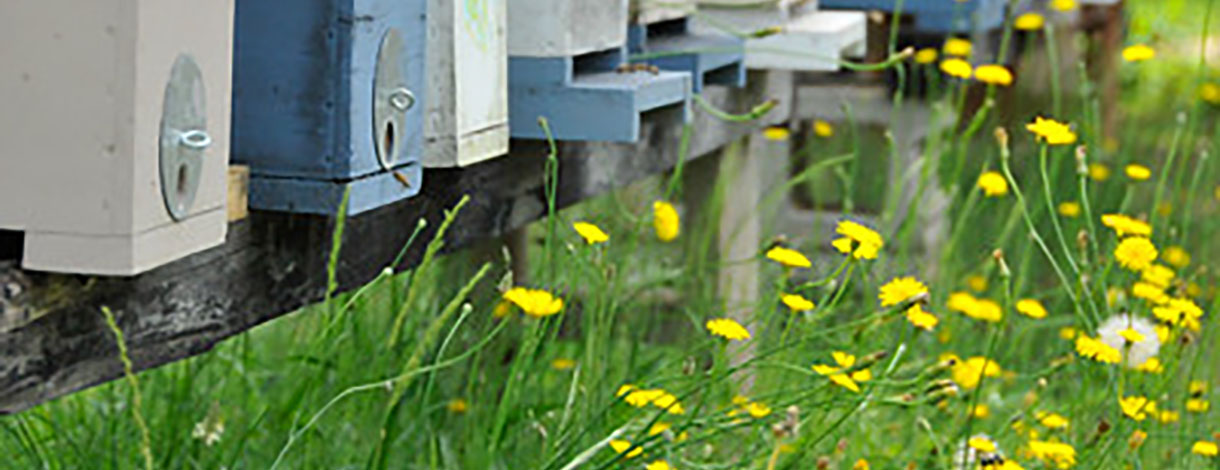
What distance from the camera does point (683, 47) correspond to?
321 cm

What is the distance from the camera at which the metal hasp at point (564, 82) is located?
2.59 meters

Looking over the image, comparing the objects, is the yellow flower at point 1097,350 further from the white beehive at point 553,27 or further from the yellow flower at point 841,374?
the white beehive at point 553,27

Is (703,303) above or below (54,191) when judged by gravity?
below

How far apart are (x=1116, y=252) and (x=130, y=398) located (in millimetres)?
1255

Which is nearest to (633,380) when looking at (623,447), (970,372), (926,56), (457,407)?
(457,407)

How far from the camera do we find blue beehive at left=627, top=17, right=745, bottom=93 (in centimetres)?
313

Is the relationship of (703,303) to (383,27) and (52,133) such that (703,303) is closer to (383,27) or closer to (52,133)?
(383,27)

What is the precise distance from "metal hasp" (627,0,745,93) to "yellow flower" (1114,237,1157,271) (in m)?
0.77

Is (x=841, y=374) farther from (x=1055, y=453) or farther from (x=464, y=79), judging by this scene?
(x=464, y=79)

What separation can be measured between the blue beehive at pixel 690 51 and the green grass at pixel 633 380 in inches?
8.0

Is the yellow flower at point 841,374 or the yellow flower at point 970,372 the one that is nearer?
the yellow flower at point 841,374

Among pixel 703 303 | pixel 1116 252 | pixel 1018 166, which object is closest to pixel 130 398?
→ pixel 1116 252

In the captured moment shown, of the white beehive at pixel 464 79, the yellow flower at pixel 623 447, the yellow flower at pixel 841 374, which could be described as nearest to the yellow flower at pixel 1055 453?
the yellow flower at pixel 841 374

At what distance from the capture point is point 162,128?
5.70 feet
